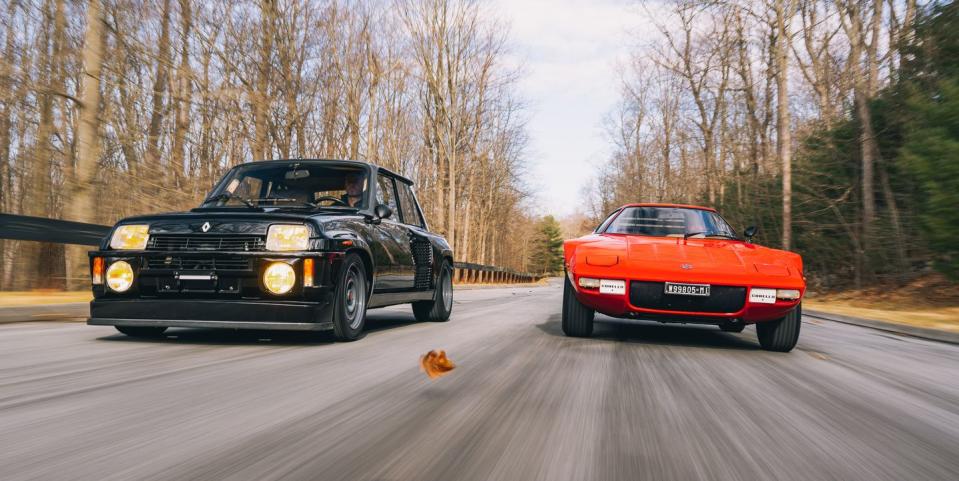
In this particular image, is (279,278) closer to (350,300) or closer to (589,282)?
(350,300)

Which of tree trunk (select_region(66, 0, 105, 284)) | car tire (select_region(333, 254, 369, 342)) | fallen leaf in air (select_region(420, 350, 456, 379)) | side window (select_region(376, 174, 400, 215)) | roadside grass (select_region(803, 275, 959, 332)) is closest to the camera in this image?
fallen leaf in air (select_region(420, 350, 456, 379))

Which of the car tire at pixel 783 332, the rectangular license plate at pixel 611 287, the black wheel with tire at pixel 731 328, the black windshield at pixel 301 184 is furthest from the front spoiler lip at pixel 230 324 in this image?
the black wheel with tire at pixel 731 328

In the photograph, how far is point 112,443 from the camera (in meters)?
2.35

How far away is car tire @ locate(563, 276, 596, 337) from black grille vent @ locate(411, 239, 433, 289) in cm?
184

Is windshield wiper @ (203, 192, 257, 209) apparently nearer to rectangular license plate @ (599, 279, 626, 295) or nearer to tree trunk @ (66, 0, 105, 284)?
rectangular license plate @ (599, 279, 626, 295)

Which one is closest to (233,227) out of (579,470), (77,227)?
(579,470)

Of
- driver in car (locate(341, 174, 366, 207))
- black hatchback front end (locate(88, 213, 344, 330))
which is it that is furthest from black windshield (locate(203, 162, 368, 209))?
black hatchback front end (locate(88, 213, 344, 330))

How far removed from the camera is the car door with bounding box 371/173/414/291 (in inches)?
247

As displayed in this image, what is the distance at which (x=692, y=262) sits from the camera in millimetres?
5785

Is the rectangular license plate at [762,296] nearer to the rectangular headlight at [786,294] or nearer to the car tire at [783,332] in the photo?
the rectangular headlight at [786,294]

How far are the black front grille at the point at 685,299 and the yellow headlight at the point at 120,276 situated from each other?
13.0 ft

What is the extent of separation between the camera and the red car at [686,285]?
5605 millimetres

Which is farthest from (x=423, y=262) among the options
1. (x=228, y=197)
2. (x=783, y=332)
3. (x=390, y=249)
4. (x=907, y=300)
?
(x=907, y=300)

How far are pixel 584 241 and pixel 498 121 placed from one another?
36.6 m
